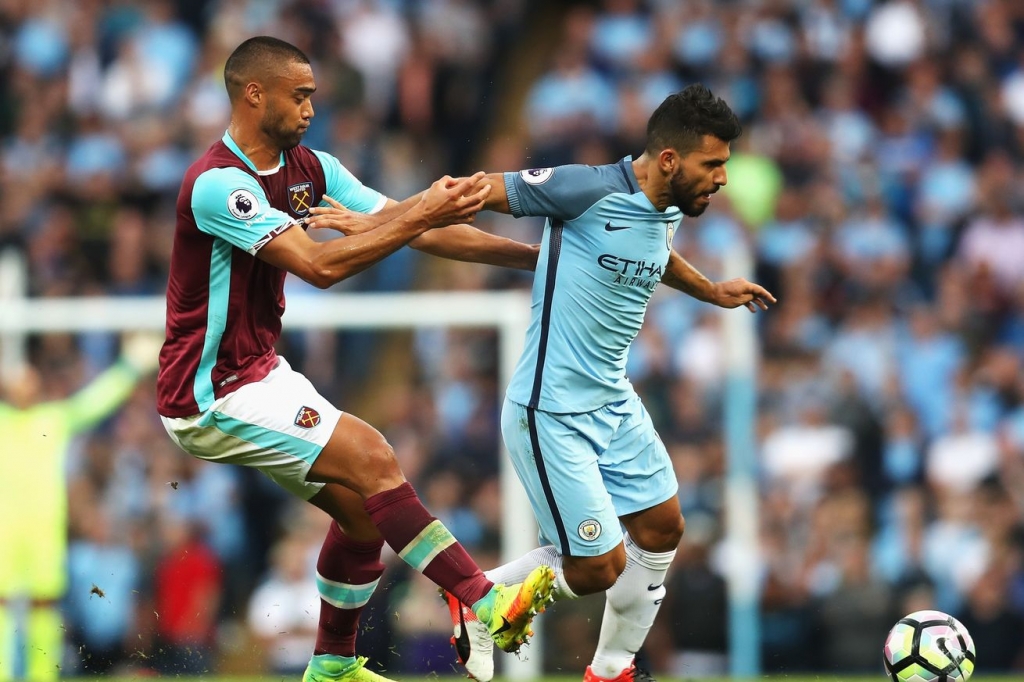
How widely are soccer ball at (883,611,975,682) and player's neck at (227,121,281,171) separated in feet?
11.8

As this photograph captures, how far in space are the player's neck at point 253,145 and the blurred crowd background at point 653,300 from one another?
13.7ft

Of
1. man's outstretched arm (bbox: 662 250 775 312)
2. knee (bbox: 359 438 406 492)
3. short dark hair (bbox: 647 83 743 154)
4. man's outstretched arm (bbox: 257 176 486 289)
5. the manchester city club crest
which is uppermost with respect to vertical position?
short dark hair (bbox: 647 83 743 154)

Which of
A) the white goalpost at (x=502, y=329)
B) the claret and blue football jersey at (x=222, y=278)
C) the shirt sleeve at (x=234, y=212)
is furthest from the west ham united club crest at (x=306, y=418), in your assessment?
the white goalpost at (x=502, y=329)

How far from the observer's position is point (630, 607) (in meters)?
7.34

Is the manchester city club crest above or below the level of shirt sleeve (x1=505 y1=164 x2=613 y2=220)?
below

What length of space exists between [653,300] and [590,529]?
5445 millimetres

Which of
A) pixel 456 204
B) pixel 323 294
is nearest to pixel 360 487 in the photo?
pixel 456 204

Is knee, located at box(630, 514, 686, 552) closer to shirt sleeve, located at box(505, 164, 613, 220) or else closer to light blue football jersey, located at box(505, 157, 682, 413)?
light blue football jersey, located at box(505, 157, 682, 413)

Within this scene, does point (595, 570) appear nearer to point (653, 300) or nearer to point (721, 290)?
point (721, 290)

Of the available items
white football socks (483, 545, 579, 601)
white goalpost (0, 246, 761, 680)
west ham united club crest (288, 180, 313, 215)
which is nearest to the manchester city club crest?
white football socks (483, 545, 579, 601)

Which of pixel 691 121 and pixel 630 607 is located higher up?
pixel 691 121

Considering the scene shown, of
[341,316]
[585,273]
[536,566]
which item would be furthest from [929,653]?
[341,316]

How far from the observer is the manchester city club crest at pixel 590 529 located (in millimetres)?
6953

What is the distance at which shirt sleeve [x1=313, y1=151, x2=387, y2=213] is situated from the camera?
7098mm
